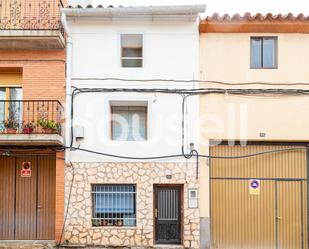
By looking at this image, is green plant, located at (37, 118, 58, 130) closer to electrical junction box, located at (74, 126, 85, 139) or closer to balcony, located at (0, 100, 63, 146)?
balcony, located at (0, 100, 63, 146)

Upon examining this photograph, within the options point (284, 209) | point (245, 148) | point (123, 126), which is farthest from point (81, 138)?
point (284, 209)

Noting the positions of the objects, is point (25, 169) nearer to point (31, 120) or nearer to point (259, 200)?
point (31, 120)

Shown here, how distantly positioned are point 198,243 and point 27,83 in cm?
674

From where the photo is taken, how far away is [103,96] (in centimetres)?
1236

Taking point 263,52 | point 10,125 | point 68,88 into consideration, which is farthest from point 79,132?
point 263,52

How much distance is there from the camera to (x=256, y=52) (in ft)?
41.1

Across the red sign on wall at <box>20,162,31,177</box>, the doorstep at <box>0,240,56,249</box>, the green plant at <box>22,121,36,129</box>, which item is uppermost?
the green plant at <box>22,121,36,129</box>

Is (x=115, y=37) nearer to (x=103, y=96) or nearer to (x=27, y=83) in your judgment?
(x=103, y=96)

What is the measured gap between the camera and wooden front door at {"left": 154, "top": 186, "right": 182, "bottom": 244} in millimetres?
12320

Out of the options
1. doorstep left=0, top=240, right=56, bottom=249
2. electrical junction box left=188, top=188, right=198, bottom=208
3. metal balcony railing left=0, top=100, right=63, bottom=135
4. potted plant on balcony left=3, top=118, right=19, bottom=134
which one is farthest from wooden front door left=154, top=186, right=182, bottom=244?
potted plant on balcony left=3, top=118, right=19, bottom=134

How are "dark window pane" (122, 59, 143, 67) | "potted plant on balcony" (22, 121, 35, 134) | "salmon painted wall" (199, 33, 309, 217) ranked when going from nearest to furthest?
"potted plant on balcony" (22, 121, 35, 134) → "salmon painted wall" (199, 33, 309, 217) → "dark window pane" (122, 59, 143, 67)

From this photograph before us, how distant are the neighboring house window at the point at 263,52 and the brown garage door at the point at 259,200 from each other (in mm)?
2407

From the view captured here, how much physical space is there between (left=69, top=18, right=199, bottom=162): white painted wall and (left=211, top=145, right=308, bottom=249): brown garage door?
1473 millimetres

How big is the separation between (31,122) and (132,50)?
3.64 metres
